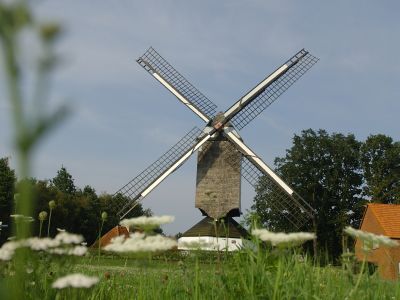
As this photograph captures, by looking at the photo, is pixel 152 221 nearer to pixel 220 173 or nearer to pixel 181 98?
pixel 220 173

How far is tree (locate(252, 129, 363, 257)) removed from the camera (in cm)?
5666

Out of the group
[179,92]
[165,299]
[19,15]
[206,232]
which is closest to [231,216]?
[206,232]

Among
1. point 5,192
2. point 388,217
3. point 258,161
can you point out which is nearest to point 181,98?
point 258,161

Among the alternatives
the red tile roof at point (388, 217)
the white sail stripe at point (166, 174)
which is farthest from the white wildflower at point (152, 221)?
the red tile roof at point (388, 217)

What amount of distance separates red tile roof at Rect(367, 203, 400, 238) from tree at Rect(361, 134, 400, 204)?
16.7 m

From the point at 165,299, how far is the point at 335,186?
5542 centimetres

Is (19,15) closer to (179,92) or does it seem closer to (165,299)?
(165,299)

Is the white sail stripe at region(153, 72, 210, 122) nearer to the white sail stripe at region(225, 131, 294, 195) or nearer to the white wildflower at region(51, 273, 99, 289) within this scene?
the white sail stripe at region(225, 131, 294, 195)

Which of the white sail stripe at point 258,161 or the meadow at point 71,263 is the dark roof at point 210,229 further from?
the meadow at point 71,263

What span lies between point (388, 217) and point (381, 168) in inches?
814

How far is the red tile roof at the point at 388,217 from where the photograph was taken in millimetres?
37469

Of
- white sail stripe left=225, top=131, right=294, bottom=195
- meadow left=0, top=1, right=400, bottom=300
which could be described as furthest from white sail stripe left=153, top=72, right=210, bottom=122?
meadow left=0, top=1, right=400, bottom=300

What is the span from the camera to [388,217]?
38.8 metres

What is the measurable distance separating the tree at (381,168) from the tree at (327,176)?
3.26 ft
